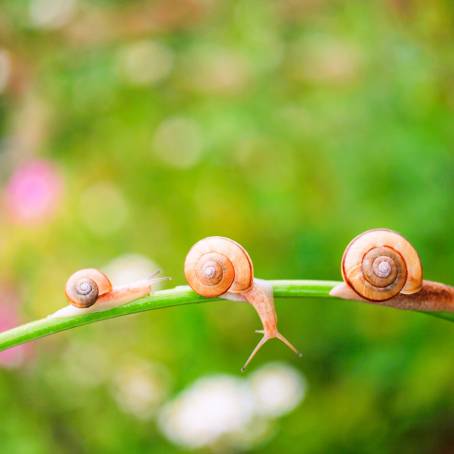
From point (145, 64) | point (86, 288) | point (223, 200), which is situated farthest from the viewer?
point (145, 64)

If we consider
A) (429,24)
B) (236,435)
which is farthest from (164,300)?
(429,24)

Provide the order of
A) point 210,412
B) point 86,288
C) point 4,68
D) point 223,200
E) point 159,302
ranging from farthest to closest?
1. point 4,68
2. point 223,200
3. point 210,412
4. point 86,288
5. point 159,302

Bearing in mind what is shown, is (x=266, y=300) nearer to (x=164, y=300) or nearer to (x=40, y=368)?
(x=164, y=300)

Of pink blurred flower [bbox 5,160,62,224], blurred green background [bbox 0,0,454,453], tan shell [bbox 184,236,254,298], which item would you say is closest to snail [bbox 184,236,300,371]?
tan shell [bbox 184,236,254,298]

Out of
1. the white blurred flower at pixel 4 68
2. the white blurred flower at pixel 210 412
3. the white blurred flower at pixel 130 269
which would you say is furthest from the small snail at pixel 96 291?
the white blurred flower at pixel 4 68

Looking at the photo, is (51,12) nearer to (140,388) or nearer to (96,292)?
(140,388)

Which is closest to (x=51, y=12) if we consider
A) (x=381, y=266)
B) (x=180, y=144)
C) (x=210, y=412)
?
(x=180, y=144)
